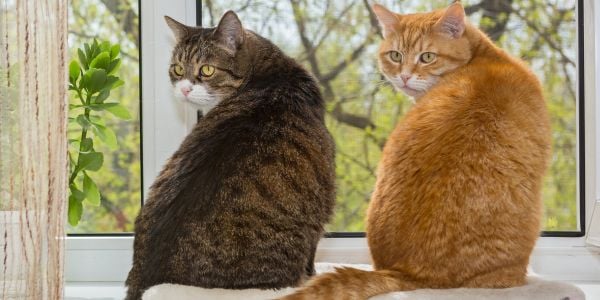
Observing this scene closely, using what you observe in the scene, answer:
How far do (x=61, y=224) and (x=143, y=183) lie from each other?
23.1 inches

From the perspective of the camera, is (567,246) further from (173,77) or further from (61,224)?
(61,224)

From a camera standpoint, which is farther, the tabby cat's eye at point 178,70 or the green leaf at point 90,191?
the green leaf at point 90,191

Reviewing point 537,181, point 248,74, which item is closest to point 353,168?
point 248,74

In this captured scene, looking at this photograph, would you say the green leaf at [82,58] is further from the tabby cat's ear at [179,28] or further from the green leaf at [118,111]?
the tabby cat's ear at [179,28]

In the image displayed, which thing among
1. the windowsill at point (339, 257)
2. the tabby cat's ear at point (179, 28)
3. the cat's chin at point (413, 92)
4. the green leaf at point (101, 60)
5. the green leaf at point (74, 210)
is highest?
the tabby cat's ear at point (179, 28)

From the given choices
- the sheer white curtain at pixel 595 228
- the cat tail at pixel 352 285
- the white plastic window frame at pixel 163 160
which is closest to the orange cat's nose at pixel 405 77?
the cat tail at pixel 352 285

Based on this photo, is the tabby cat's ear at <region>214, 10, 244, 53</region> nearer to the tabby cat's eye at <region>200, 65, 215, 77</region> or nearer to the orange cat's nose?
the tabby cat's eye at <region>200, 65, 215, 77</region>

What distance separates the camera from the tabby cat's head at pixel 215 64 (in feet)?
4.64

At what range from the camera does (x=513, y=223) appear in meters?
1.18

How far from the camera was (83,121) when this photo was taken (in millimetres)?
1595

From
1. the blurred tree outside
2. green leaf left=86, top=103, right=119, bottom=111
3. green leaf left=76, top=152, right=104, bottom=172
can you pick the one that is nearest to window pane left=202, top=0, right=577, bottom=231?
the blurred tree outside

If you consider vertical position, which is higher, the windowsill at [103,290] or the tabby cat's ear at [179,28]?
the tabby cat's ear at [179,28]

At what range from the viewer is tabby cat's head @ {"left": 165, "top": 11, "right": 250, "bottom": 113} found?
1413 millimetres

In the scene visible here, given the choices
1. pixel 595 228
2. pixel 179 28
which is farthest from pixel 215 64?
pixel 595 228
